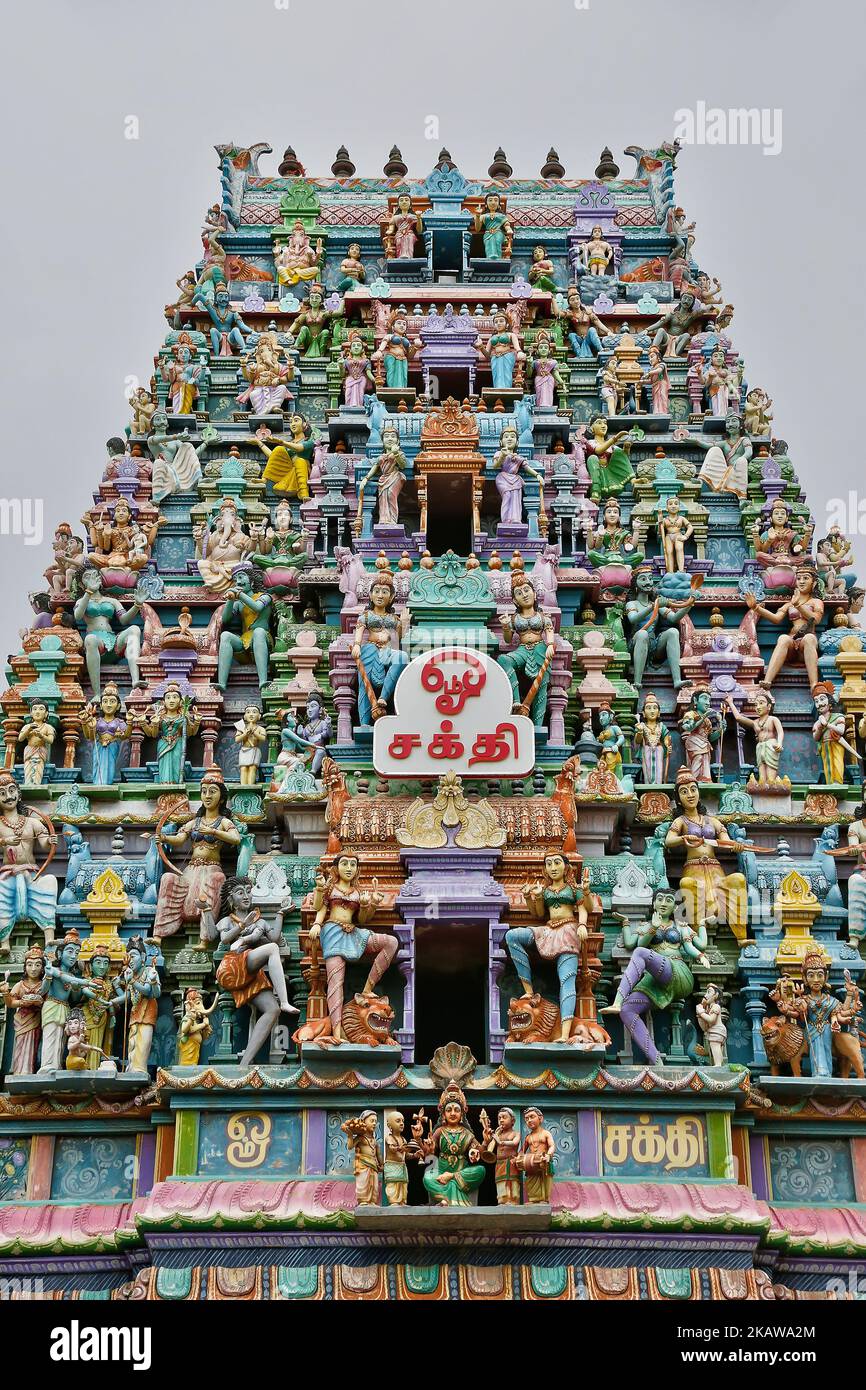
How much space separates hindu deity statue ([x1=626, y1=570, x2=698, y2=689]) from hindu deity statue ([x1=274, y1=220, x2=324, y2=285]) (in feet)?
43.8

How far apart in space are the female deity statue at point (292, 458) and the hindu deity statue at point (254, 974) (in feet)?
36.7

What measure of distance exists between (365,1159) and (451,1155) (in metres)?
1.13

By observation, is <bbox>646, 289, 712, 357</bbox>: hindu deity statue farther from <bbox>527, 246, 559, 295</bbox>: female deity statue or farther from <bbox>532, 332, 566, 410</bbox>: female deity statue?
<bbox>532, 332, 566, 410</bbox>: female deity statue

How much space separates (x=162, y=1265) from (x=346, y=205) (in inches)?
1116

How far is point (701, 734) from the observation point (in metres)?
33.9

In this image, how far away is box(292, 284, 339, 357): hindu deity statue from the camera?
4297cm

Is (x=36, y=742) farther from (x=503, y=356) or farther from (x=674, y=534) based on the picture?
(x=503, y=356)

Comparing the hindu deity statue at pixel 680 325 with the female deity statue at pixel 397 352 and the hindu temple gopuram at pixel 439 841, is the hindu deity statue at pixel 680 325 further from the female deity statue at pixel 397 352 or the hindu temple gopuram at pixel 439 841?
the female deity statue at pixel 397 352

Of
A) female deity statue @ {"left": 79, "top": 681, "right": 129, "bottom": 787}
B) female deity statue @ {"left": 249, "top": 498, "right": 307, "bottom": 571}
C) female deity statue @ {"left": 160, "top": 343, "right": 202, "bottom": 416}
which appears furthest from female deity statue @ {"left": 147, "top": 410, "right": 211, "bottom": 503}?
female deity statue @ {"left": 79, "top": 681, "right": 129, "bottom": 787}

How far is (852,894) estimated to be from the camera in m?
31.7

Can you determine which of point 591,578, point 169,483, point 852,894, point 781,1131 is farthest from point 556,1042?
point 169,483

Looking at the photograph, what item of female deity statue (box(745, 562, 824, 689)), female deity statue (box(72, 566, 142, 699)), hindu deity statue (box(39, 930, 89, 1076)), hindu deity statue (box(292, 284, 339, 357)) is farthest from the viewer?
hindu deity statue (box(292, 284, 339, 357))
